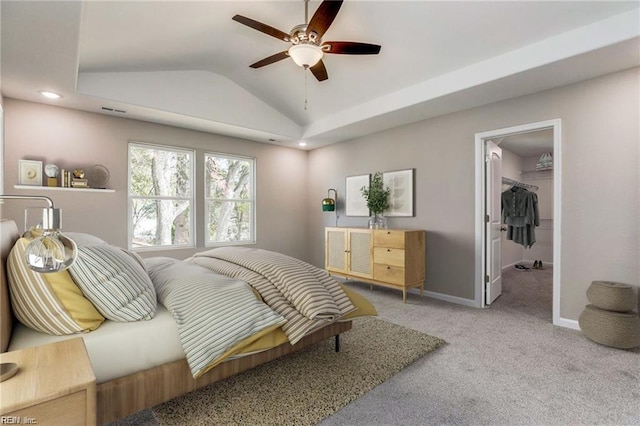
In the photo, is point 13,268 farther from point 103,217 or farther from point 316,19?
point 103,217

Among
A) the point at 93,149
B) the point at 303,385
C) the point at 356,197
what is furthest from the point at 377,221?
the point at 93,149

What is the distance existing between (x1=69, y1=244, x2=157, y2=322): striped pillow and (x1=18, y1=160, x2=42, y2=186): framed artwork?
8.88 feet

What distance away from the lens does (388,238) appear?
392 cm

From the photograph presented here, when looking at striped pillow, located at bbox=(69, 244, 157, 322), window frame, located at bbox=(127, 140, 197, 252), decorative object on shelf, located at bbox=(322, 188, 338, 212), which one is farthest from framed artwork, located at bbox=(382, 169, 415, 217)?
striped pillow, located at bbox=(69, 244, 157, 322)

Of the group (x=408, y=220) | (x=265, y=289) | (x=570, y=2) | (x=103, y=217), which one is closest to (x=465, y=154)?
(x=408, y=220)

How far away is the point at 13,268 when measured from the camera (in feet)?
4.50

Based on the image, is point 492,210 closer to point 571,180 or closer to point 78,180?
point 571,180

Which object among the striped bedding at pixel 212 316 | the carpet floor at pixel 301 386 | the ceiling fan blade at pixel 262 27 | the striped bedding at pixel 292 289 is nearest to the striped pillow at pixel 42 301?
the striped bedding at pixel 212 316

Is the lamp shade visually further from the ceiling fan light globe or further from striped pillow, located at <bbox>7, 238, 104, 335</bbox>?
the ceiling fan light globe

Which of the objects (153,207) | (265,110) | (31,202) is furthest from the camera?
(265,110)

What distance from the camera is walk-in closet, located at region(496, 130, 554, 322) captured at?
411cm

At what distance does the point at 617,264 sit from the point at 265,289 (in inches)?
124

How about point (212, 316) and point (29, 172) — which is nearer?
point (212, 316)

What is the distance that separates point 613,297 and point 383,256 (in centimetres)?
217
